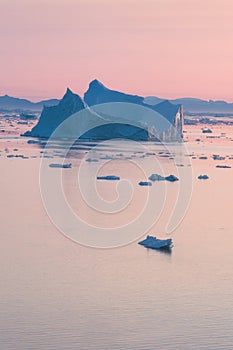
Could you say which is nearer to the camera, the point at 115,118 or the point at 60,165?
the point at 60,165

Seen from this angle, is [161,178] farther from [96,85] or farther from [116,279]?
[96,85]

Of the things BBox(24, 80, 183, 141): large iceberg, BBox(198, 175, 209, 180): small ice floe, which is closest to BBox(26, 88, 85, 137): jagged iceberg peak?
BBox(24, 80, 183, 141): large iceberg

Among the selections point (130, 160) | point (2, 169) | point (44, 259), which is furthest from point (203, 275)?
point (130, 160)

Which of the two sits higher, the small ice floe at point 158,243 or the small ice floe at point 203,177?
the small ice floe at point 203,177

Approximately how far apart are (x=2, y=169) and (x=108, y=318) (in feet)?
56.6

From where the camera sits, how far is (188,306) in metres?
12.4

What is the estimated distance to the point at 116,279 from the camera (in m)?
13.7

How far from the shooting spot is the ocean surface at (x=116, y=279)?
1108cm

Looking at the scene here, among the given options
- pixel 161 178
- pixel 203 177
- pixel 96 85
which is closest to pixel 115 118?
pixel 96 85

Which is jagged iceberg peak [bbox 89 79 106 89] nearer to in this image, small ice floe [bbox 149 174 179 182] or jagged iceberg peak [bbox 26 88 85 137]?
jagged iceberg peak [bbox 26 88 85 137]

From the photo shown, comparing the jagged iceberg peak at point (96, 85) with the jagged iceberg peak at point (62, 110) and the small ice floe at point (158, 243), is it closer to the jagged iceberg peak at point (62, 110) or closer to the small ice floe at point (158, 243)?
the jagged iceberg peak at point (62, 110)

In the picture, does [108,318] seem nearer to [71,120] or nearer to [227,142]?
[71,120]

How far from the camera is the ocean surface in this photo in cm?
1108

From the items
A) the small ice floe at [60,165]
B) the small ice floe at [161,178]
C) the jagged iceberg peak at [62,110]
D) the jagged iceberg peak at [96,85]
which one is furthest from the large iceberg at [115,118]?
the small ice floe at [161,178]
